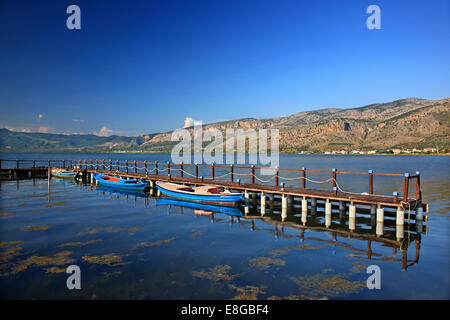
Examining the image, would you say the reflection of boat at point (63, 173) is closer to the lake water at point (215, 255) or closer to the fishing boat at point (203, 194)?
the lake water at point (215, 255)

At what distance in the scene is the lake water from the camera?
9555mm

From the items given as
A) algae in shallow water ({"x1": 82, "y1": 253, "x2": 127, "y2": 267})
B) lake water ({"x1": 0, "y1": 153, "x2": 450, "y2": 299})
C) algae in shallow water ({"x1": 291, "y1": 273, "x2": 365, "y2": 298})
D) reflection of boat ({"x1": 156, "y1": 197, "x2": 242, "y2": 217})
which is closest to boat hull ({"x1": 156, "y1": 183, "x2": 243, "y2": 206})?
reflection of boat ({"x1": 156, "y1": 197, "x2": 242, "y2": 217})

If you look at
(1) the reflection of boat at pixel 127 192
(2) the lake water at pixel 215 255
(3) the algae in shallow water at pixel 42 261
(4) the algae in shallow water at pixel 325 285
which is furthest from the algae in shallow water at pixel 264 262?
(1) the reflection of boat at pixel 127 192

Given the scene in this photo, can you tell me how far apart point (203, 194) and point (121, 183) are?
14413mm

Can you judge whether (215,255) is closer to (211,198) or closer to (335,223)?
(335,223)

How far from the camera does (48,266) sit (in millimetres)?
11547

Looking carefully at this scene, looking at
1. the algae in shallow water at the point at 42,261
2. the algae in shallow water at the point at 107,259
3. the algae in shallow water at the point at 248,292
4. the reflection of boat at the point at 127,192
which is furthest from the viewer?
the reflection of boat at the point at 127,192

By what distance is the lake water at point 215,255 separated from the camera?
955cm

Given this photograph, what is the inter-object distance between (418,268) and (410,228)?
6.88m

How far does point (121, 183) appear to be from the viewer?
34.2m

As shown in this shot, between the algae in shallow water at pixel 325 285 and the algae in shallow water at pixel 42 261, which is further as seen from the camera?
the algae in shallow water at pixel 42 261

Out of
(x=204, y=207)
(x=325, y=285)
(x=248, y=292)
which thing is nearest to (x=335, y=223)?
(x=325, y=285)

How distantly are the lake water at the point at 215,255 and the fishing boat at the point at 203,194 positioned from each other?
6.44 ft
